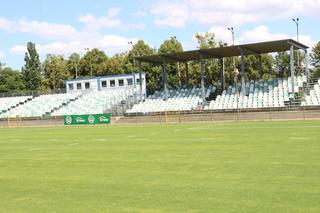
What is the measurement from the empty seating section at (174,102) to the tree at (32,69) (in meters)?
Answer: 49.3

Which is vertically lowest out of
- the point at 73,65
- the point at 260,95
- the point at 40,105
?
the point at 40,105

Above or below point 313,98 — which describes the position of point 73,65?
above

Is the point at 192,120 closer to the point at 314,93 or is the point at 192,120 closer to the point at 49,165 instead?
the point at 314,93

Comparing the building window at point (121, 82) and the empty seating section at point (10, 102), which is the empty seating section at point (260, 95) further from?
the empty seating section at point (10, 102)

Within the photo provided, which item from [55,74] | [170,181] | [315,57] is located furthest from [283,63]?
[170,181]

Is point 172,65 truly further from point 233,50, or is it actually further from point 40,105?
point 233,50

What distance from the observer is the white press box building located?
69.3 meters

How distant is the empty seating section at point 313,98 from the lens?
1766 inches

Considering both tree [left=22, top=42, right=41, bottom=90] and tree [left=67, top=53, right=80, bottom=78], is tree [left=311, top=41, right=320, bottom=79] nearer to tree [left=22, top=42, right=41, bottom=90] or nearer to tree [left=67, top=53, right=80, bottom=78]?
tree [left=67, top=53, right=80, bottom=78]

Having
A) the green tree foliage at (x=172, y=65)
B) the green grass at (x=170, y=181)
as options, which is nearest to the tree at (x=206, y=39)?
the green tree foliage at (x=172, y=65)

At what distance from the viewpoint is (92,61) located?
98750 mm

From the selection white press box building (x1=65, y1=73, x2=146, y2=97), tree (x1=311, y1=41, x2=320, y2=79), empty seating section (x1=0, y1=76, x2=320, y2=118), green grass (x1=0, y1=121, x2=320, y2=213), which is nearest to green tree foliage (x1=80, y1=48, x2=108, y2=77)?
white press box building (x1=65, y1=73, x2=146, y2=97)

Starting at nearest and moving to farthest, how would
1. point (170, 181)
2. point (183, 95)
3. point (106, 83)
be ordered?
point (170, 181) → point (183, 95) → point (106, 83)

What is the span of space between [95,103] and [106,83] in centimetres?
1011
